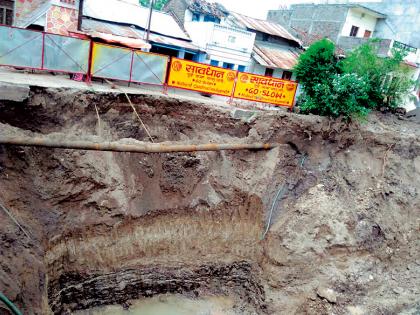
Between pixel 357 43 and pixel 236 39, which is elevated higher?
pixel 357 43

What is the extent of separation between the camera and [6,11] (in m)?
14.1

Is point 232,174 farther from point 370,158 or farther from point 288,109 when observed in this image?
point 370,158

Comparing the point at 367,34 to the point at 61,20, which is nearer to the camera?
the point at 61,20

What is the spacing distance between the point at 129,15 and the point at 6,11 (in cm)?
751

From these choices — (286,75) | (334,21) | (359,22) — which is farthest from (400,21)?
(286,75)

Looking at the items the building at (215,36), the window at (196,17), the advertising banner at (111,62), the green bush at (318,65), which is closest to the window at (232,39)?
the building at (215,36)

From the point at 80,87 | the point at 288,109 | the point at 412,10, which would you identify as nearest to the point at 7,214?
the point at 80,87

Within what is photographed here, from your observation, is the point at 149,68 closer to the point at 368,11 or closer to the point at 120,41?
the point at 120,41

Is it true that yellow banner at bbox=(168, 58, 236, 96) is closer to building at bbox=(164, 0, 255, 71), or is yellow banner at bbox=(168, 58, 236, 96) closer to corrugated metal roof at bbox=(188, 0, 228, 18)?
building at bbox=(164, 0, 255, 71)

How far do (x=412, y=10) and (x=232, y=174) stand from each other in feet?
64.4

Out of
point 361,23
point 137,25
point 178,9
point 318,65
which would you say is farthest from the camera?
point 361,23

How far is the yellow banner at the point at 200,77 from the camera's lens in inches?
488

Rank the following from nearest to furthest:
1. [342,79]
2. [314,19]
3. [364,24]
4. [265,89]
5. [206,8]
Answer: [342,79]
[265,89]
[206,8]
[364,24]
[314,19]

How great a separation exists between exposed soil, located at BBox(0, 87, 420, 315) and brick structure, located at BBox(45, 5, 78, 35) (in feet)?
22.1
